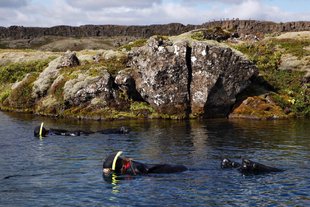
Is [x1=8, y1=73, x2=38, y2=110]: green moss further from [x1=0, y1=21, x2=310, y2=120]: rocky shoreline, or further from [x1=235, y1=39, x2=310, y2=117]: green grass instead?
[x1=235, y1=39, x2=310, y2=117]: green grass

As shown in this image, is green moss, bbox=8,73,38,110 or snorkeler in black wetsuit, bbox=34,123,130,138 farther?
green moss, bbox=8,73,38,110

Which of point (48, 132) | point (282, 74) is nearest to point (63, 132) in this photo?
point (48, 132)

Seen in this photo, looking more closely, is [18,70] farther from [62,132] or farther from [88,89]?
[62,132]

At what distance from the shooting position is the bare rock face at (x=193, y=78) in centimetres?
6012

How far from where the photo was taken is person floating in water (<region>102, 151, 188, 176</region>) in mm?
29125

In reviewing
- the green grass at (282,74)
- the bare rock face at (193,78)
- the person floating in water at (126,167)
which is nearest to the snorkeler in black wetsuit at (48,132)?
the bare rock face at (193,78)

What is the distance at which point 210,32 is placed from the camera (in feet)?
303

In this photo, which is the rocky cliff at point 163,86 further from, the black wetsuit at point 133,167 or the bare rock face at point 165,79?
the black wetsuit at point 133,167

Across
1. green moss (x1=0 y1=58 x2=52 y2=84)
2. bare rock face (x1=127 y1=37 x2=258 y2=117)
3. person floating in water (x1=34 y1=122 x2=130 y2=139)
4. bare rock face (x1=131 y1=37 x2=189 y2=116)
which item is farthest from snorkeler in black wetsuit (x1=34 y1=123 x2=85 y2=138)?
green moss (x1=0 y1=58 x2=52 y2=84)

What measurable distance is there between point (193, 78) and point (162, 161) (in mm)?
28531

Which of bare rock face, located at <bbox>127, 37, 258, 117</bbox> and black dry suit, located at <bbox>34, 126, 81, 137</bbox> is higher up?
bare rock face, located at <bbox>127, 37, 258, 117</bbox>

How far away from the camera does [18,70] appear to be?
94.5m

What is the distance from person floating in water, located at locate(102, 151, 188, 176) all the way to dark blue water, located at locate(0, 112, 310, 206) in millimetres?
699

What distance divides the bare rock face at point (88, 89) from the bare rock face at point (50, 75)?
5.86 meters
